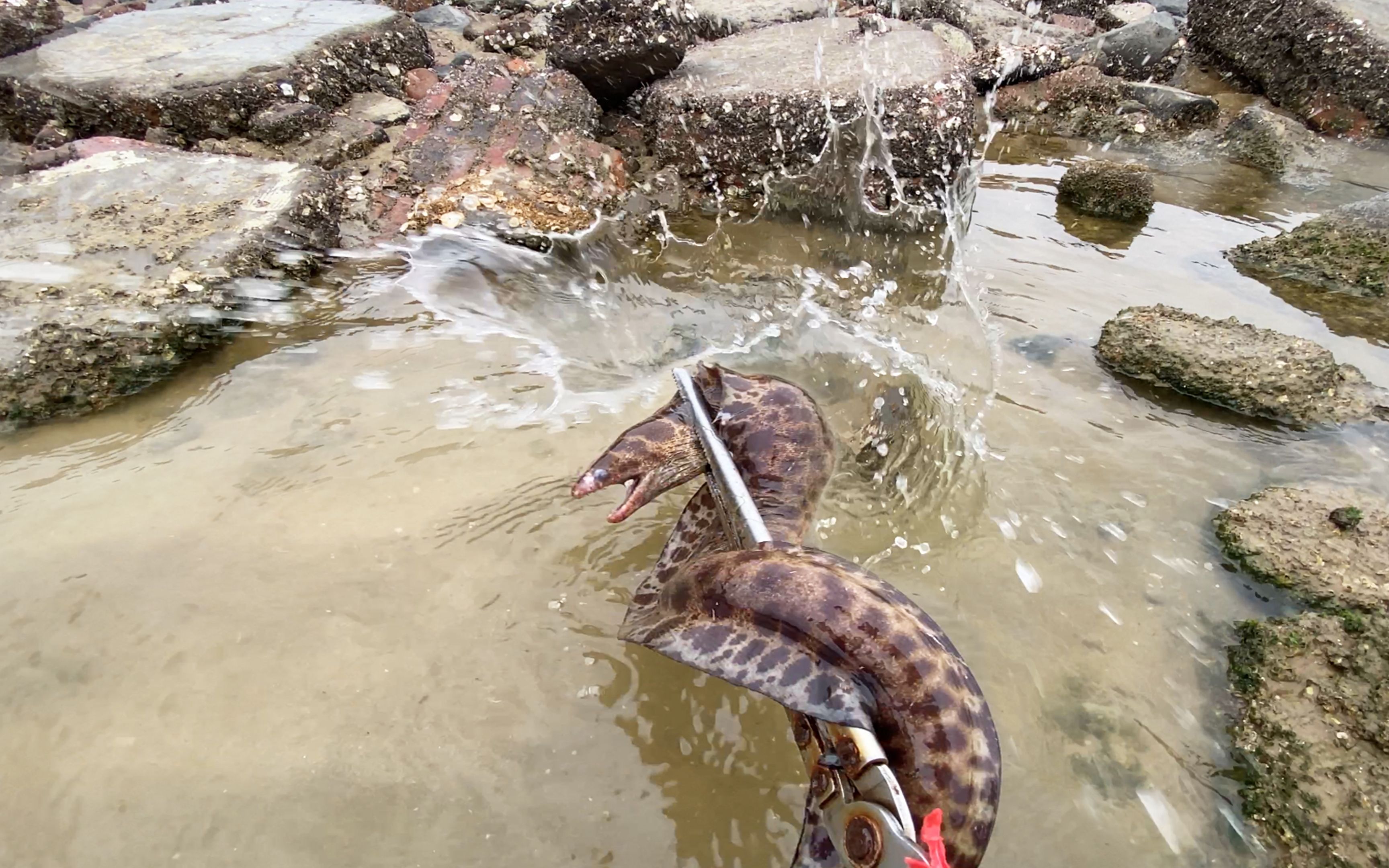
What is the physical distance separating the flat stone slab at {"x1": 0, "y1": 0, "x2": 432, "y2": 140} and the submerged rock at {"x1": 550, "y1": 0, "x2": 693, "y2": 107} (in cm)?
164

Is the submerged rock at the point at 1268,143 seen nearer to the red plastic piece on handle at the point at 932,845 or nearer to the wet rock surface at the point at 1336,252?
the wet rock surface at the point at 1336,252

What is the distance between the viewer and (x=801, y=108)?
16.7 feet

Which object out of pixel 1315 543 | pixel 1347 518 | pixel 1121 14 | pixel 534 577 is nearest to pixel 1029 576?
pixel 1315 543

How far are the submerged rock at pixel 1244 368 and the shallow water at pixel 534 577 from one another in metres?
0.12

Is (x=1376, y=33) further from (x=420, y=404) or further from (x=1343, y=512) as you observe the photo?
(x=420, y=404)

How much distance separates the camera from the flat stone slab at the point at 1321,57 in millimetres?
7098

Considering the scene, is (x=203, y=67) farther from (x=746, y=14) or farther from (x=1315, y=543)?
(x=1315, y=543)

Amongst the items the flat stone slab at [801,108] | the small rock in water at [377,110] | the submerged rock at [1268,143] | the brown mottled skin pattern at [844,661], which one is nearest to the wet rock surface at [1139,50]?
the submerged rock at [1268,143]

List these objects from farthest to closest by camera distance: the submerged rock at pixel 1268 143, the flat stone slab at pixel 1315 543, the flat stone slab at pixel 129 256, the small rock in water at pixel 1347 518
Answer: the submerged rock at pixel 1268 143 < the flat stone slab at pixel 129 256 < the small rock in water at pixel 1347 518 < the flat stone slab at pixel 1315 543

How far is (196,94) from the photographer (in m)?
5.22

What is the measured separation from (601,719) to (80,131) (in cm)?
593

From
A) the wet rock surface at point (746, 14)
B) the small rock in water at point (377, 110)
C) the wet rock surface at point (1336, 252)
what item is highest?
the wet rock surface at point (746, 14)

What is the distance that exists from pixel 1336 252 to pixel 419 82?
7.09 m

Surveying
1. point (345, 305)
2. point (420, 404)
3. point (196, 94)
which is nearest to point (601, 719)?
point (420, 404)
